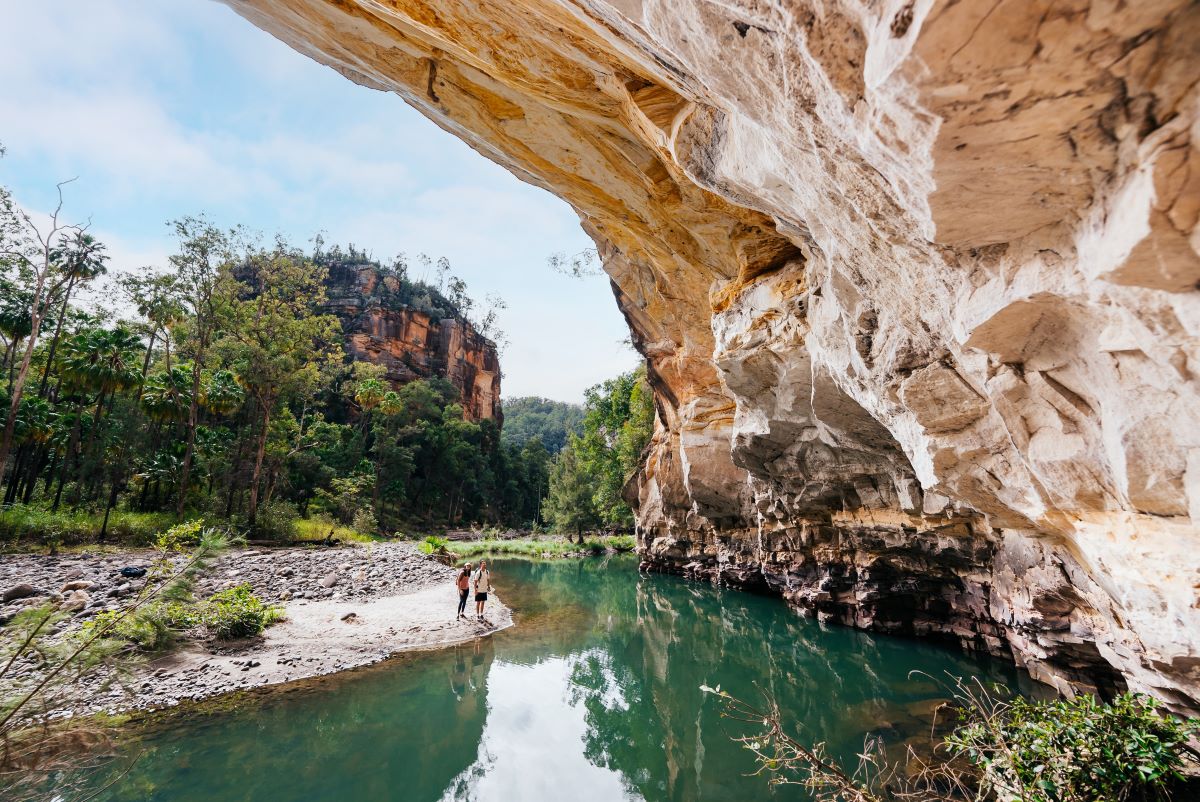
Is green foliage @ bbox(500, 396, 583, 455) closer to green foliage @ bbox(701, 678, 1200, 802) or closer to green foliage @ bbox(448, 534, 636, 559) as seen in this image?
green foliage @ bbox(448, 534, 636, 559)

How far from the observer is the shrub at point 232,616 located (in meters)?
8.01

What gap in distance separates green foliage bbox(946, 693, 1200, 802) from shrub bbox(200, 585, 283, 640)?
32.2ft

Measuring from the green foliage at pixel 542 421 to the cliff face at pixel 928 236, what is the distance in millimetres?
64525

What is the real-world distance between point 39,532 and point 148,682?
12.0 m

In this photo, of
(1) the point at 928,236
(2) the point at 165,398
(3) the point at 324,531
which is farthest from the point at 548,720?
(2) the point at 165,398

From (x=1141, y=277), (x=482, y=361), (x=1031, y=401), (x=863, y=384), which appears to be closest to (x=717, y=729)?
(x=863, y=384)

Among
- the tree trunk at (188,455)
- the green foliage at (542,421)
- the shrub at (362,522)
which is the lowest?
the shrub at (362,522)

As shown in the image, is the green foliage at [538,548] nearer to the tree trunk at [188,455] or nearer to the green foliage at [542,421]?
the tree trunk at [188,455]

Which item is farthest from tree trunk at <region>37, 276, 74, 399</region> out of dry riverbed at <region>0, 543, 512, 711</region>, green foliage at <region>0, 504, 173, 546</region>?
dry riverbed at <region>0, 543, 512, 711</region>

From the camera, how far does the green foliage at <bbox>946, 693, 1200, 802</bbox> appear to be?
10.6ft

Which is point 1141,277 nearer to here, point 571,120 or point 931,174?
point 931,174

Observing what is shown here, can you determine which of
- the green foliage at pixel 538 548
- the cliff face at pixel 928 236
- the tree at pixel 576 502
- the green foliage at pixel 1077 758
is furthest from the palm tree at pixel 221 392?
the green foliage at pixel 1077 758

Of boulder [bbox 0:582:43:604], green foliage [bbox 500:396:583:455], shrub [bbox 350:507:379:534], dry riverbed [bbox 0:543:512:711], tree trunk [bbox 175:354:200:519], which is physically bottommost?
dry riverbed [bbox 0:543:512:711]

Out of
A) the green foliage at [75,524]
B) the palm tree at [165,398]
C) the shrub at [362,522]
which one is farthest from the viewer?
the shrub at [362,522]
